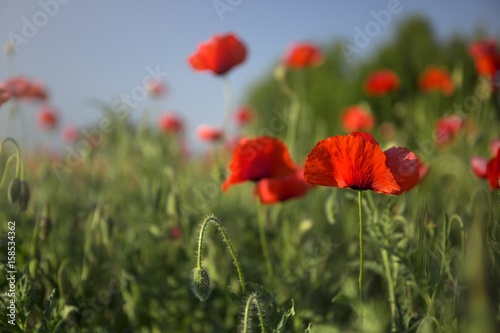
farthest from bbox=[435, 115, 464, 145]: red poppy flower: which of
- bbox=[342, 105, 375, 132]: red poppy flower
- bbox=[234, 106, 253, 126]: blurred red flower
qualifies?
bbox=[234, 106, 253, 126]: blurred red flower

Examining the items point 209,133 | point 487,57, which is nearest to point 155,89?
point 209,133

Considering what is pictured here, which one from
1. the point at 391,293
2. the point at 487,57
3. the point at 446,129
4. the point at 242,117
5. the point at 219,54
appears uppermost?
the point at 219,54

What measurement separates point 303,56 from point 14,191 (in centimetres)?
203

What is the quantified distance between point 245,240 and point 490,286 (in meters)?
0.95

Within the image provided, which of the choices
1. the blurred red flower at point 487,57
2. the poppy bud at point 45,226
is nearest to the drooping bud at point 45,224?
the poppy bud at point 45,226

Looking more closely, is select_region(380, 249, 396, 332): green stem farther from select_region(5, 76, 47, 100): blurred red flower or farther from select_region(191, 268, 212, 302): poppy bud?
select_region(5, 76, 47, 100): blurred red flower

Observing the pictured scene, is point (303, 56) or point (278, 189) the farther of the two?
point (303, 56)

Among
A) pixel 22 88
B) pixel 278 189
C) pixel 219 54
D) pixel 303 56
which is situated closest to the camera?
pixel 278 189

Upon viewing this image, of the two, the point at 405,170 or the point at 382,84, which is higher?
the point at 382,84

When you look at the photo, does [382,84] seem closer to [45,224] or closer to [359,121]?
[359,121]

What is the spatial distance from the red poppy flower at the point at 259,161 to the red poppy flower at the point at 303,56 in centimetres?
169

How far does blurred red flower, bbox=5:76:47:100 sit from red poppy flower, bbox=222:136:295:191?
0.65 metres

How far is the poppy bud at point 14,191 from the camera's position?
4.27ft

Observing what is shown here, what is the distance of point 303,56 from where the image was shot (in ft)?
9.69
